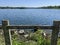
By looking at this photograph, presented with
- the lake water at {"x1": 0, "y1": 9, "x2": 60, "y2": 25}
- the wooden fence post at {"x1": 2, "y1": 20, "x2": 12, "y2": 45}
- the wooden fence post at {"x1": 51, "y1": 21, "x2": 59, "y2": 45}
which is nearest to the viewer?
the wooden fence post at {"x1": 51, "y1": 21, "x2": 59, "y2": 45}

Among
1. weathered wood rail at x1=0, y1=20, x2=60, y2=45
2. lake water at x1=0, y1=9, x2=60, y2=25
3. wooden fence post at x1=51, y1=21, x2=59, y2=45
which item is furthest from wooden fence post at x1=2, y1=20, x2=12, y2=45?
lake water at x1=0, y1=9, x2=60, y2=25

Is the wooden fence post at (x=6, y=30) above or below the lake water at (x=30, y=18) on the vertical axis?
above

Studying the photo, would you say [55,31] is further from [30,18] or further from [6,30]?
[30,18]

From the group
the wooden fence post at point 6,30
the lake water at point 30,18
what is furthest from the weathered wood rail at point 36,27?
the lake water at point 30,18

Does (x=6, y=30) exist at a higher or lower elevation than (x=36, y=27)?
lower

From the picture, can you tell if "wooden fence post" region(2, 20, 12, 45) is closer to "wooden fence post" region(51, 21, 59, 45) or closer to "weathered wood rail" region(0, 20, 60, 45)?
"weathered wood rail" region(0, 20, 60, 45)

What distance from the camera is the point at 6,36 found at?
5332 millimetres

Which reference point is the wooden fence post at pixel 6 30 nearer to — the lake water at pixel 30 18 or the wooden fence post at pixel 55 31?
the wooden fence post at pixel 55 31

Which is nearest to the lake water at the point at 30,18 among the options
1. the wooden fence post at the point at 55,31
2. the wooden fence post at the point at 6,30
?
the wooden fence post at the point at 55,31

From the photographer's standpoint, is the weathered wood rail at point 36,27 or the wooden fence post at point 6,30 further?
the wooden fence post at point 6,30

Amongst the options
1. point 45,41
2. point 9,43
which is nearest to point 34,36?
point 45,41

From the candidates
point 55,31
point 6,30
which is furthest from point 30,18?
point 55,31

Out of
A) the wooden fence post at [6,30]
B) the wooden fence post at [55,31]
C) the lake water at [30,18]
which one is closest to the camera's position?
the wooden fence post at [55,31]

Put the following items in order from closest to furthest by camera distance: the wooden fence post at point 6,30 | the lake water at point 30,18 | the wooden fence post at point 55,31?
the wooden fence post at point 55,31, the wooden fence post at point 6,30, the lake water at point 30,18
